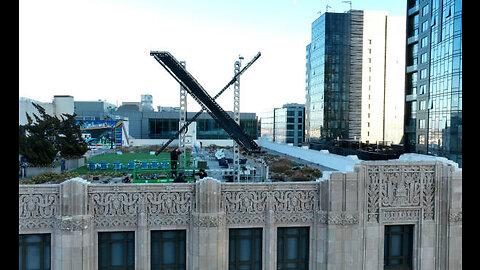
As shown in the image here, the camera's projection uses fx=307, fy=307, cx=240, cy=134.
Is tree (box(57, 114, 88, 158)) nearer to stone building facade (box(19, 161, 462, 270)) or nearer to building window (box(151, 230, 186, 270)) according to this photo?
stone building facade (box(19, 161, 462, 270))

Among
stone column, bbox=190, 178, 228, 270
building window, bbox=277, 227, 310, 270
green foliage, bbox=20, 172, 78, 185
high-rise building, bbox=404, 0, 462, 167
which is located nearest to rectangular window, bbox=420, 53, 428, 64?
high-rise building, bbox=404, 0, 462, 167

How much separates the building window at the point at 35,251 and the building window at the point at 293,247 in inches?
338

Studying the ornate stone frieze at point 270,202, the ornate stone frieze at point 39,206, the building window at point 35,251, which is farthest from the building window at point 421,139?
the building window at point 35,251

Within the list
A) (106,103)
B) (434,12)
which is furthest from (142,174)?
(106,103)

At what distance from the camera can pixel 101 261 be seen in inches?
448

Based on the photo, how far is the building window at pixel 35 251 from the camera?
35.5 ft

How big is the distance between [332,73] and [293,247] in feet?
250

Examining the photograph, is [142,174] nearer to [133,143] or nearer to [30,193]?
[30,193]

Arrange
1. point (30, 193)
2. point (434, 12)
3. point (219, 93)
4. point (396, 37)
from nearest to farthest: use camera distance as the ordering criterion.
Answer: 1. point (30, 193)
2. point (219, 93)
3. point (434, 12)
4. point (396, 37)

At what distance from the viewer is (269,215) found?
11.8 m

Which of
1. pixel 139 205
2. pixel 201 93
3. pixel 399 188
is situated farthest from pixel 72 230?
pixel 201 93

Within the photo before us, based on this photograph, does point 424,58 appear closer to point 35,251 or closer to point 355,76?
point 355,76
